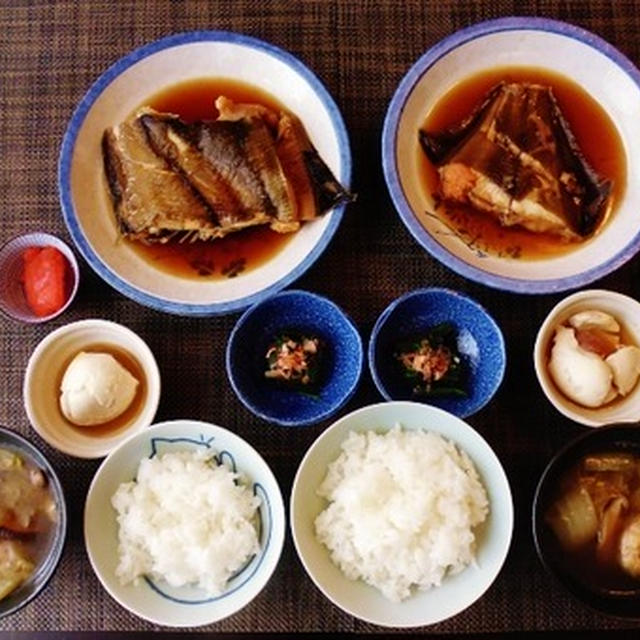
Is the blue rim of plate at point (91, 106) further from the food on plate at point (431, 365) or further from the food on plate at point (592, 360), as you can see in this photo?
the food on plate at point (592, 360)

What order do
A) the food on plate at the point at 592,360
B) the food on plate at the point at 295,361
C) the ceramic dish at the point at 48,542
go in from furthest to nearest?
the food on plate at the point at 295,361 → the food on plate at the point at 592,360 → the ceramic dish at the point at 48,542

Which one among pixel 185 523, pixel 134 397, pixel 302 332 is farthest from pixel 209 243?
pixel 185 523

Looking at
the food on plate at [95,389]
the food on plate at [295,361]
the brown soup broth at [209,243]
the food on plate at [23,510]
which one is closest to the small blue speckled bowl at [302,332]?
the food on plate at [295,361]

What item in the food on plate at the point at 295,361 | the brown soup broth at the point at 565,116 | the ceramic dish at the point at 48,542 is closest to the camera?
the ceramic dish at the point at 48,542

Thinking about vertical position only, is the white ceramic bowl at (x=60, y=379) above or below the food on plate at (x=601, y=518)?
above

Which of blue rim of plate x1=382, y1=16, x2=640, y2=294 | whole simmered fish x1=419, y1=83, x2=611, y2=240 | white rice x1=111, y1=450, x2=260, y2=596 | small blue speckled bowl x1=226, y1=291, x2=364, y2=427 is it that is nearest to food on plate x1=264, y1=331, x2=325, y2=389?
small blue speckled bowl x1=226, y1=291, x2=364, y2=427

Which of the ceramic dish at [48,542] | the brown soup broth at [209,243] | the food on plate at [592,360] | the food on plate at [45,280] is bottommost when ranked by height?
the ceramic dish at [48,542]

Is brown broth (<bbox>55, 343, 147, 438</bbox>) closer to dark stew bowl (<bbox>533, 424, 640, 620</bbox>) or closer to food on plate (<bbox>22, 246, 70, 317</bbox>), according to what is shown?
food on plate (<bbox>22, 246, 70, 317</bbox>)

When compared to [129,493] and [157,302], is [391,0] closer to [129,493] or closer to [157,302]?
[157,302]
